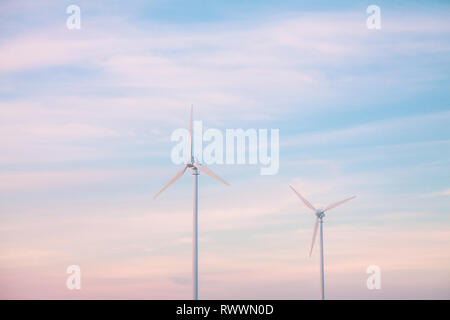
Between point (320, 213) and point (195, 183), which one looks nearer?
point (195, 183)

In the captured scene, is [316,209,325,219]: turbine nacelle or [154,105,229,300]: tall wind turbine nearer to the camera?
[154,105,229,300]: tall wind turbine

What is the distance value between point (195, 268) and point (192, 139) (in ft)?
44.9

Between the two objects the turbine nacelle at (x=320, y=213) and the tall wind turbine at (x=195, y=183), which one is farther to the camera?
the turbine nacelle at (x=320, y=213)

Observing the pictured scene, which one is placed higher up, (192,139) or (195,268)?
(192,139)
